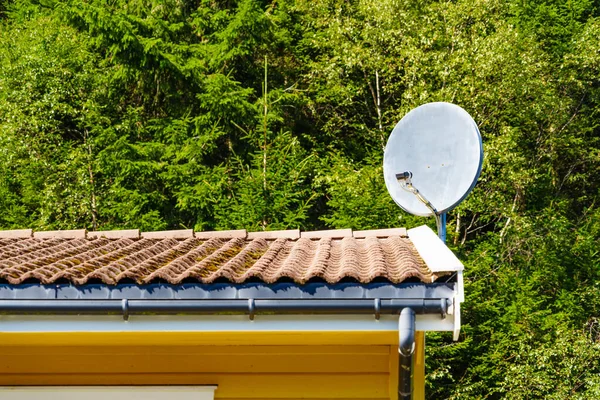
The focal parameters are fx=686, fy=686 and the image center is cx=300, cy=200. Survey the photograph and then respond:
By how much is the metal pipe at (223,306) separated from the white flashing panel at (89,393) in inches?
31.2

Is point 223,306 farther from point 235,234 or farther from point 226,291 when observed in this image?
point 235,234

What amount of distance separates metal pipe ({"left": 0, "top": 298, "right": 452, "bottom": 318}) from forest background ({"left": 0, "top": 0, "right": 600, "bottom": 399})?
26.7 feet

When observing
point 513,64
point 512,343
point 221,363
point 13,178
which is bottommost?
point 512,343

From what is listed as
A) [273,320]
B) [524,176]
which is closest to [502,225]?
[524,176]

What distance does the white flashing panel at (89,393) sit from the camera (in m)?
3.25

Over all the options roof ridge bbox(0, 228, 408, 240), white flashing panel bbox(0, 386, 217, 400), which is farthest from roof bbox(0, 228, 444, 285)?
white flashing panel bbox(0, 386, 217, 400)

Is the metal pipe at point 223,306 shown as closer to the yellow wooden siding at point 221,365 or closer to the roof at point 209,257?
the roof at point 209,257

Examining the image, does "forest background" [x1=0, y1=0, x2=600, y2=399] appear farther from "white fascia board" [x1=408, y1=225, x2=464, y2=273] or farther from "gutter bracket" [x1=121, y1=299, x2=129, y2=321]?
"gutter bracket" [x1=121, y1=299, x2=129, y2=321]

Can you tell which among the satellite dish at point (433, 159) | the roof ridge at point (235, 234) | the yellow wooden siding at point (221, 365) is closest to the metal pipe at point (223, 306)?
the yellow wooden siding at point (221, 365)

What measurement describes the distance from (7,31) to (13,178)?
479 centimetres

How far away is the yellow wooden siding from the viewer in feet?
10.4

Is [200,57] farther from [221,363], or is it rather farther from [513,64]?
[221,363]

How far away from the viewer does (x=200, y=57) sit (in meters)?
14.5

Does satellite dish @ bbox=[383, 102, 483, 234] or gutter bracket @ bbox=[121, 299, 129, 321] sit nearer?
gutter bracket @ bbox=[121, 299, 129, 321]
